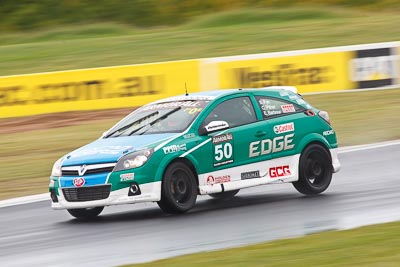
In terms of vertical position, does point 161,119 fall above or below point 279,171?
above

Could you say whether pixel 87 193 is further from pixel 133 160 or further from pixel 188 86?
pixel 188 86

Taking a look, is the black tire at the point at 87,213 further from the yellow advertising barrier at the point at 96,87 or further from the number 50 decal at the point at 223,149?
the yellow advertising barrier at the point at 96,87

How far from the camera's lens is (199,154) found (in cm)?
1209

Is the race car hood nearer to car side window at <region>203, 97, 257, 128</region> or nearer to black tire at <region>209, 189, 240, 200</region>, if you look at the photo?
car side window at <region>203, 97, 257, 128</region>

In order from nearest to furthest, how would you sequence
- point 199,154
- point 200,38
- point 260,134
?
point 199,154
point 260,134
point 200,38

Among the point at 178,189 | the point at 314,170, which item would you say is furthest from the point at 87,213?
the point at 314,170

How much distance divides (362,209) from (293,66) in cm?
1189

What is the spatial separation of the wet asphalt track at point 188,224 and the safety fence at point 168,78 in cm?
867

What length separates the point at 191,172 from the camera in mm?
11977

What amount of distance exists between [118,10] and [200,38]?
813cm

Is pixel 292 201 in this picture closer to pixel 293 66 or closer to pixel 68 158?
pixel 68 158

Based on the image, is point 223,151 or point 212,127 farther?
point 223,151

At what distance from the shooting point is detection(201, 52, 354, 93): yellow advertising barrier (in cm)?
2302

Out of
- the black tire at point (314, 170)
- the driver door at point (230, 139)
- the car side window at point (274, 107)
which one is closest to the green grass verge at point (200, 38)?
the car side window at point (274, 107)
